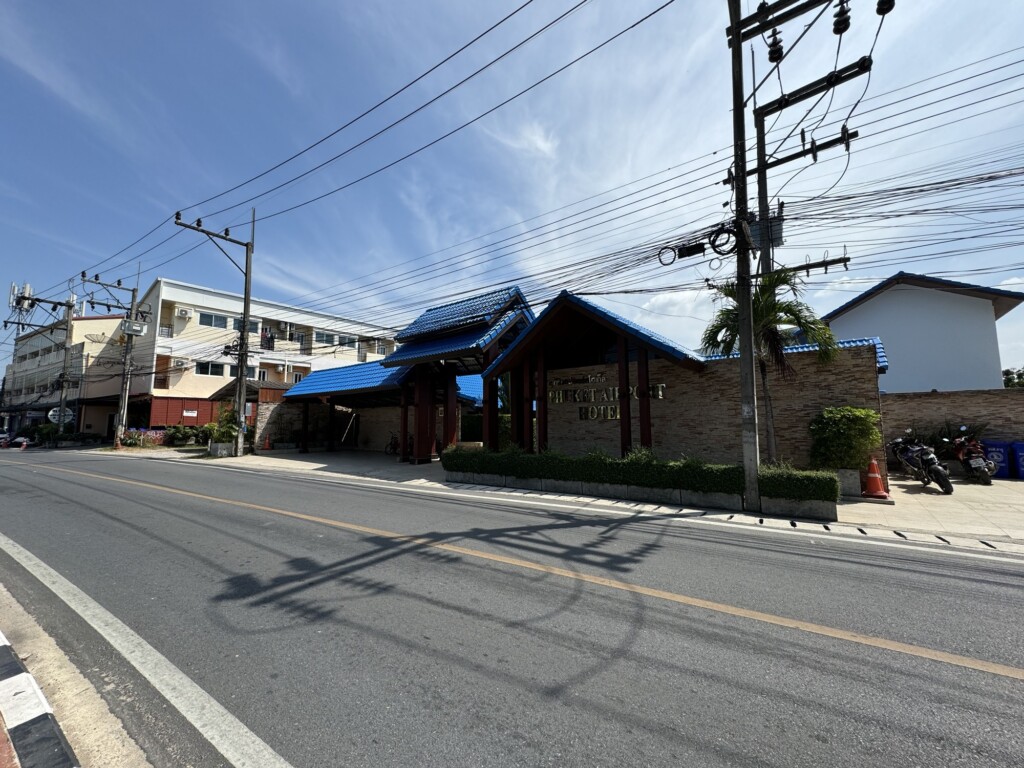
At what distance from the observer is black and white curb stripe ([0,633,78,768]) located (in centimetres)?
247

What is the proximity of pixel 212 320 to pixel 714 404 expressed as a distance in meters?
41.4

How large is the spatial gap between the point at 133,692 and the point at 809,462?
13.4m

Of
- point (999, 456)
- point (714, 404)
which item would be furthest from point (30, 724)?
point (999, 456)

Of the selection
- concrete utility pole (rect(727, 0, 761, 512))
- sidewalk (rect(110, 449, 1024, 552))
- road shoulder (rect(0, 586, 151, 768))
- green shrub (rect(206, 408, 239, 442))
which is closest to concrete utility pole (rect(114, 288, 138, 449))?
green shrub (rect(206, 408, 239, 442))

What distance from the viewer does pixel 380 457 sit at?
23.1 meters

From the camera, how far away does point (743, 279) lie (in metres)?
9.93

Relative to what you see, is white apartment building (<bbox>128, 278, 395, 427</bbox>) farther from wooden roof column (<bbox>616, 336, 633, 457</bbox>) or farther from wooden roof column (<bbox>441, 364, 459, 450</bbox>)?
wooden roof column (<bbox>616, 336, 633, 457</bbox>)

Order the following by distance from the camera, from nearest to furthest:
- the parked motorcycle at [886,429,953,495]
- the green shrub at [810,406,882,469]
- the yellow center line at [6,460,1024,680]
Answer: the yellow center line at [6,460,1024,680], the green shrub at [810,406,882,469], the parked motorcycle at [886,429,953,495]

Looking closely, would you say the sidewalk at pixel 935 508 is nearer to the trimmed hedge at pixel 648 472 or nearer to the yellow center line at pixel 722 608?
the trimmed hedge at pixel 648 472

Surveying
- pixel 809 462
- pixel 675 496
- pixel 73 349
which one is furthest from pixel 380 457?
pixel 73 349

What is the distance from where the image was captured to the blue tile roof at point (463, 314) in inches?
680

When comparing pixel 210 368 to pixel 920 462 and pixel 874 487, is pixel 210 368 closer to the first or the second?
pixel 874 487

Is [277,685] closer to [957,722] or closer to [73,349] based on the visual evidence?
[957,722]

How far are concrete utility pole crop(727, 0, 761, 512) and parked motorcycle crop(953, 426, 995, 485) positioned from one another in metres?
7.75
